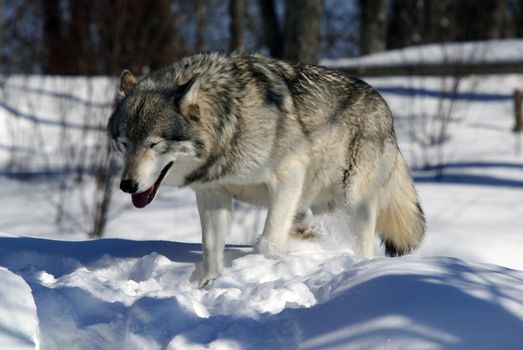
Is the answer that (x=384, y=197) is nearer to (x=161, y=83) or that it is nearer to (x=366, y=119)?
(x=366, y=119)

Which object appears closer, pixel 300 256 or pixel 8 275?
pixel 8 275

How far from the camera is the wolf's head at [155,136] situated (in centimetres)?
355

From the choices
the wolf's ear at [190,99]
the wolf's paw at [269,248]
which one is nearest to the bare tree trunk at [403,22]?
the wolf's paw at [269,248]

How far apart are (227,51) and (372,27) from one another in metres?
13.4

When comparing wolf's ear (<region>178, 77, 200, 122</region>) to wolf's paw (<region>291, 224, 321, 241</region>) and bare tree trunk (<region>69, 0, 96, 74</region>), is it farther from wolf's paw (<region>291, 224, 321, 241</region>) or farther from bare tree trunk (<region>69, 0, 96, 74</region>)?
bare tree trunk (<region>69, 0, 96, 74</region>)

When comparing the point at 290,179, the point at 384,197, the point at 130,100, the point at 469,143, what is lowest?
the point at 469,143

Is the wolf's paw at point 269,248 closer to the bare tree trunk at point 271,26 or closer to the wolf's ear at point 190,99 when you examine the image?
the wolf's ear at point 190,99

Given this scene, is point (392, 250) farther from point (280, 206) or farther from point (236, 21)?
point (236, 21)

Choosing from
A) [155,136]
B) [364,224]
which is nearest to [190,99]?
[155,136]

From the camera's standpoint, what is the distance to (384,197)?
4590 mm

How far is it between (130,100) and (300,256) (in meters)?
1.12

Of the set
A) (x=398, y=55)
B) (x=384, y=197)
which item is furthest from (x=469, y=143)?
(x=384, y=197)

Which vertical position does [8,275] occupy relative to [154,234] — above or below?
above

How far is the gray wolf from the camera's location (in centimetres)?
373
